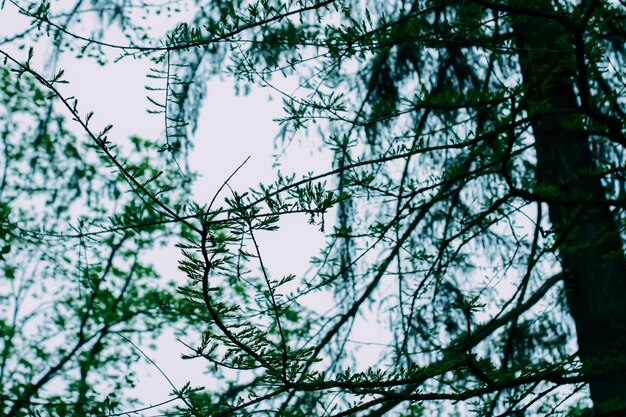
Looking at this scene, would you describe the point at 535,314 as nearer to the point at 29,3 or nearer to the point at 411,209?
the point at 411,209

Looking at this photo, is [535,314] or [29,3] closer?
[29,3]

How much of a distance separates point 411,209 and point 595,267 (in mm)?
1446

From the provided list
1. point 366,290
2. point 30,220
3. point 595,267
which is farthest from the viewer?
point 30,220

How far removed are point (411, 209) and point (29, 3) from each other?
1.45 m

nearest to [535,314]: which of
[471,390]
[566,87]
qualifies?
[566,87]

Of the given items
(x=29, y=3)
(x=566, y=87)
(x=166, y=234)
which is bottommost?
(x=29, y=3)

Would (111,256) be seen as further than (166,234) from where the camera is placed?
No

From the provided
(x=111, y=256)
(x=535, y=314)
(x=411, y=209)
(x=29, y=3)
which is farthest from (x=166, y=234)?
(x=29, y=3)

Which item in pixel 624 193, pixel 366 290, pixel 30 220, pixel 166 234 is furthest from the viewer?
pixel 166 234

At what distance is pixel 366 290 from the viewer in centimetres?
390

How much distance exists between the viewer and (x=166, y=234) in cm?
845

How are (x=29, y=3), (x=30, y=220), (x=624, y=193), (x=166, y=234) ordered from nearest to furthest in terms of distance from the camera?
(x=29, y=3)
(x=624, y=193)
(x=30, y=220)
(x=166, y=234)

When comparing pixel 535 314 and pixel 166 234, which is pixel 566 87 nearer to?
pixel 535 314

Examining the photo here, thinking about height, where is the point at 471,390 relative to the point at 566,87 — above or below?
below
